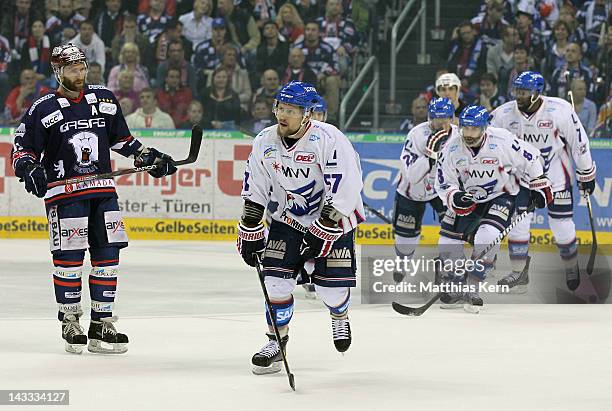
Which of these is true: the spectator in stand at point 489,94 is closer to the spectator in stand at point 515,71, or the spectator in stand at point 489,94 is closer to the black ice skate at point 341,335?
the spectator in stand at point 515,71

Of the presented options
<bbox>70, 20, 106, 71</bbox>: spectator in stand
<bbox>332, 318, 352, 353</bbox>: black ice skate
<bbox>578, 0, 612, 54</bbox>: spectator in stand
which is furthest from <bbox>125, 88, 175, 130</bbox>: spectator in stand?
<bbox>332, 318, 352, 353</bbox>: black ice skate

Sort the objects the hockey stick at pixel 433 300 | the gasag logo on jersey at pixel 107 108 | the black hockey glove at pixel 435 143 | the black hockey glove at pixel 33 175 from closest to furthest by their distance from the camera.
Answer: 1. the black hockey glove at pixel 33 175
2. the gasag logo on jersey at pixel 107 108
3. the hockey stick at pixel 433 300
4. the black hockey glove at pixel 435 143

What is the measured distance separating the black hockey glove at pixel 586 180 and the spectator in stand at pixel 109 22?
21.8 ft

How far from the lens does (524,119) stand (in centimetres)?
941

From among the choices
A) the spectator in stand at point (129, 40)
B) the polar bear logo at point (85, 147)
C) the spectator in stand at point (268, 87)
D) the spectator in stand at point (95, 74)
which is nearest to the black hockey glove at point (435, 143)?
the polar bear logo at point (85, 147)

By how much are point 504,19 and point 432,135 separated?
193 inches

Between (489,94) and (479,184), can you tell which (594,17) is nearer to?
(489,94)

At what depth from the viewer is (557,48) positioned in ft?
44.0

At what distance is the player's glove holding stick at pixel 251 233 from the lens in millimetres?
5781

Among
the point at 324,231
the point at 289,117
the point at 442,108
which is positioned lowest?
the point at 442,108

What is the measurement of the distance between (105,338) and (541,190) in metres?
3.35

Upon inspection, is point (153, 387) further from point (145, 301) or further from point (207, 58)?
point (207, 58)

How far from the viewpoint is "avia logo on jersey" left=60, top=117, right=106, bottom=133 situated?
6.34m

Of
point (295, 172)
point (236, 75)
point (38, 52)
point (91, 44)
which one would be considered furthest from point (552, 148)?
point (38, 52)
